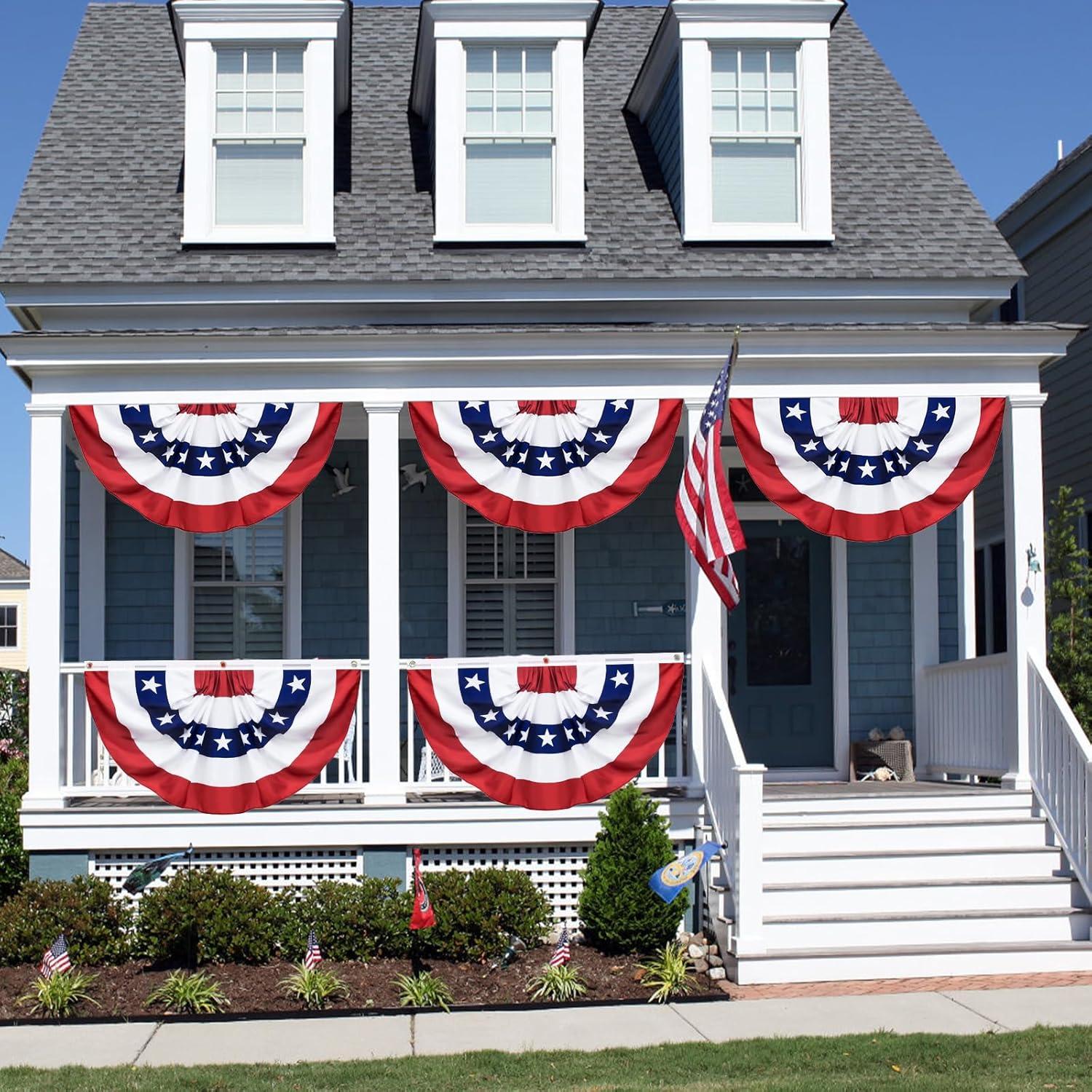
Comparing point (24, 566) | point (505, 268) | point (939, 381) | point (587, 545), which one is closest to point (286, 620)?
point (587, 545)

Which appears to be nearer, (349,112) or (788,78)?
(788,78)

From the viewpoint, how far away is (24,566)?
4303 cm

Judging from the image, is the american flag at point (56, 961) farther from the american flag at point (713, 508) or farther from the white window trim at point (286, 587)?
the american flag at point (713, 508)

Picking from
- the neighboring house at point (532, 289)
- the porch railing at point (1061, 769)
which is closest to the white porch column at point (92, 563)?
the neighboring house at point (532, 289)

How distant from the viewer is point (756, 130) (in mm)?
13211

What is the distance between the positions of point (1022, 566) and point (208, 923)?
626cm

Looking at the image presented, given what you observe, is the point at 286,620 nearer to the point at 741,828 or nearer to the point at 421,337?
the point at 421,337

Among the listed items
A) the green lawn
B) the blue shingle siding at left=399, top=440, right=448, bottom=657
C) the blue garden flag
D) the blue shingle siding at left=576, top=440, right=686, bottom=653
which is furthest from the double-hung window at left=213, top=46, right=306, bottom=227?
the green lawn

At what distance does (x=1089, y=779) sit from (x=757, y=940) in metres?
2.51

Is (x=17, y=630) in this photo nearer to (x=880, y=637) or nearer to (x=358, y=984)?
(x=880, y=637)

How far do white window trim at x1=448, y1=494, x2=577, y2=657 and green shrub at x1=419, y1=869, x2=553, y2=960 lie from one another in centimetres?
302

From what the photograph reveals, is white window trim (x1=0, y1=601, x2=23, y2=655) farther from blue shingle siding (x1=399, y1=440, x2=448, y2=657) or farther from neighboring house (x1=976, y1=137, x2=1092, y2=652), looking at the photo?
blue shingle siding (x1=399, y1=440, x2=448, y2=657)

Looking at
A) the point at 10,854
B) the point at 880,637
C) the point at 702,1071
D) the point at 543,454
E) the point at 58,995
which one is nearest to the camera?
the point at 702,1071

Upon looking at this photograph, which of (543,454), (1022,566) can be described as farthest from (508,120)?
(1022,566)
